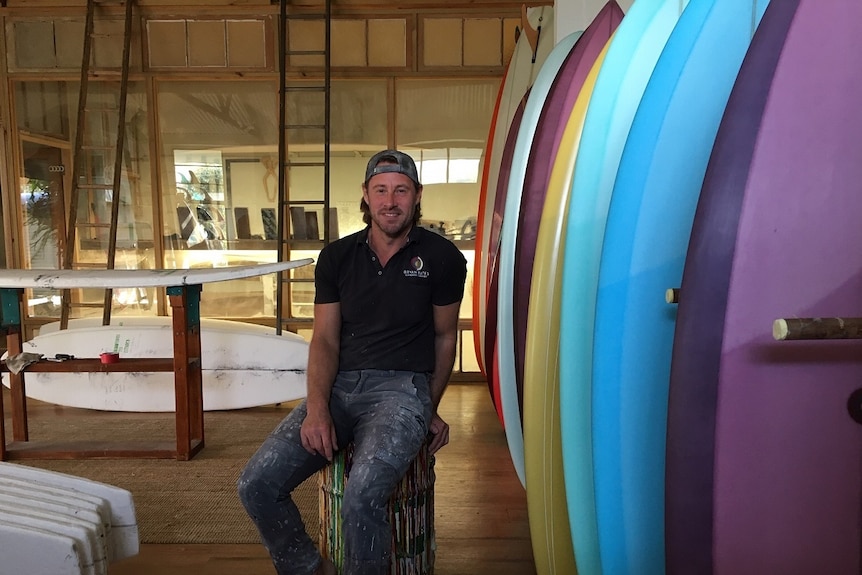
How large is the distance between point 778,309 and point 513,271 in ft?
3.00

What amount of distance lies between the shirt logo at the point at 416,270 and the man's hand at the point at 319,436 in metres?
0.44

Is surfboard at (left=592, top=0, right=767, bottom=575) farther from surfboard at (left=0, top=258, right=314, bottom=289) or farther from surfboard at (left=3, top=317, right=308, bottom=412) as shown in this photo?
surfboard at (left=3, top=317, right=308, bottom=412)

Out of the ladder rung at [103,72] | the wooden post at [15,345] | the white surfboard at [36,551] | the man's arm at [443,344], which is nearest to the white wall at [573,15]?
the man's arm at [443,344]

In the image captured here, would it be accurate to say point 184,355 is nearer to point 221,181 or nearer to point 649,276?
point 221,181

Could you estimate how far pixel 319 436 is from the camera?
1506 millimetres

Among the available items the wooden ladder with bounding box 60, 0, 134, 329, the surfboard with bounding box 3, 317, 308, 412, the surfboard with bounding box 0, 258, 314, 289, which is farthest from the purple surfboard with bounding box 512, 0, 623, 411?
the wooden ladder with bounding box 60, 0, 134, 329

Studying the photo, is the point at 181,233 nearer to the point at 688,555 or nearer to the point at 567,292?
the point at 567,292

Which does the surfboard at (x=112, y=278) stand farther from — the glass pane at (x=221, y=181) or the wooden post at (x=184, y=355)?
the glass pane at (x=221, y=181)

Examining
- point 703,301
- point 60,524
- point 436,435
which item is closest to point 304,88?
point 436,435

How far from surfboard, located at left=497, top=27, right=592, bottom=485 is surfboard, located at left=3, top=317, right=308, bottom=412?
189cm

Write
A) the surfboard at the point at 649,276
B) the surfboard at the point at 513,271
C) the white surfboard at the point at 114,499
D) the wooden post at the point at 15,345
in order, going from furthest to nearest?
the wooden post at the point at 15,345 < the surfboard at the point at 513,271 < the white surfboard at the point at 114,499 < the surfboard at the point at 649,276

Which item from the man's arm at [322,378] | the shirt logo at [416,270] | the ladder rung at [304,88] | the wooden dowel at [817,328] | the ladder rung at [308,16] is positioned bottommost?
the man's arm at [322,378]

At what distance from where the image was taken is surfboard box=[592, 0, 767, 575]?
962mm

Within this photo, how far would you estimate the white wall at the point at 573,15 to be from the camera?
7.15ft
